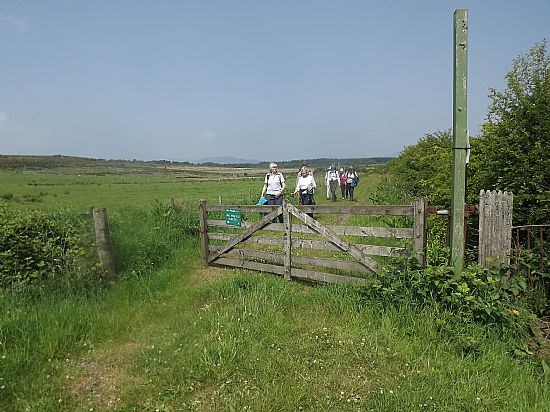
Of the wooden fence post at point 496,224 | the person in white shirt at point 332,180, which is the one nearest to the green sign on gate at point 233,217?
the wooden fence post at point 496,224

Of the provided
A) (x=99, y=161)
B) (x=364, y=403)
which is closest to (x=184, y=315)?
(x=364, y=403)

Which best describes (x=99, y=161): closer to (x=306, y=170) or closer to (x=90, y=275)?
(x=306, y=170)

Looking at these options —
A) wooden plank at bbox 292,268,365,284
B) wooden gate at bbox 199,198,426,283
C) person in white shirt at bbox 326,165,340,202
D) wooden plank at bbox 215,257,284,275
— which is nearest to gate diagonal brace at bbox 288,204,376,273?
wooden gate at bbox 199,198,426,283

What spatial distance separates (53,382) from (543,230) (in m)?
5.69

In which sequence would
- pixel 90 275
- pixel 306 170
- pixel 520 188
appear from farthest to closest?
pixel 306 170 < pixel 90 275 < pixel 520 188

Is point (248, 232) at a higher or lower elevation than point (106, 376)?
higher

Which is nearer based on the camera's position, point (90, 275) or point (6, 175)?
point (90, 275)

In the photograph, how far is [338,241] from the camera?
5.61 metres

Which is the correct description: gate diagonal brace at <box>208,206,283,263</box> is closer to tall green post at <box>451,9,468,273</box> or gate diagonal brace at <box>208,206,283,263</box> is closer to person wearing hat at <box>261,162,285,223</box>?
tall green post at <box>451,9,468,273</box>

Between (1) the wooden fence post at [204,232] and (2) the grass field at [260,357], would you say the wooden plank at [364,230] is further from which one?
(1) the wooden fence post at [204,232]

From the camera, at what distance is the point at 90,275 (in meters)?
5.98

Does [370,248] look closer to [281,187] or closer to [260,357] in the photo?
[260,357]

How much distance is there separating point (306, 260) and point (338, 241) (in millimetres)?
735

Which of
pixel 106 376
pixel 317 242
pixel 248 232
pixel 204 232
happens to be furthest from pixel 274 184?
pixel 106 376
